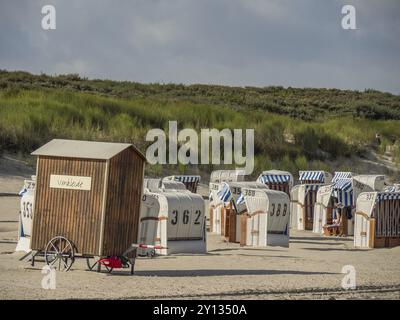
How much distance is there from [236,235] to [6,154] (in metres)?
13.9

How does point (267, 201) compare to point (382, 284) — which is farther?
point (267, 201)

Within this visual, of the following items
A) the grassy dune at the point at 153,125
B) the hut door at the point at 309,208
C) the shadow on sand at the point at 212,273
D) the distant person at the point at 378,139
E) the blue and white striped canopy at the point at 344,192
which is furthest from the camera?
the distant person at the point at 378,139

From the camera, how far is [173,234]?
805 inches

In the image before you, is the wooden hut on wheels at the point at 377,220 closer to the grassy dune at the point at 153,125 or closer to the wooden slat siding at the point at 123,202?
the wooden slat siding at the point at 123,202

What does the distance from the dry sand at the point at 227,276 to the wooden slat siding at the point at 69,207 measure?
58 centimetres

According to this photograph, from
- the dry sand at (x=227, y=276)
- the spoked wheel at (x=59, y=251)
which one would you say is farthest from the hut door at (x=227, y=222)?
the spoked wheel at (x=59, y=251)

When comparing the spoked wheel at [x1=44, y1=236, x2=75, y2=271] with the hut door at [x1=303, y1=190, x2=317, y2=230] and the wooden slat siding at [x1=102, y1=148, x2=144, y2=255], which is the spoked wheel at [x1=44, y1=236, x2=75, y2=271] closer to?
the wooden slat siding at [x1=102, y1=148, x2=144, y2=255]

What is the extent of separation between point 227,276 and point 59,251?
9.18 feet

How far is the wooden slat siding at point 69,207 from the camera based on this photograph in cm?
1609
